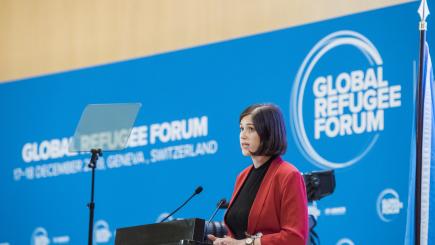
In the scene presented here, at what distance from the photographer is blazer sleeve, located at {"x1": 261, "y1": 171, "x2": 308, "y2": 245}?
10.9ft

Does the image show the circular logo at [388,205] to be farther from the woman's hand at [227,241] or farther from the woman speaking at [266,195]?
the woman's hand at [227,241]

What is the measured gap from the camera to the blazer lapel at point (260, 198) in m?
3.44

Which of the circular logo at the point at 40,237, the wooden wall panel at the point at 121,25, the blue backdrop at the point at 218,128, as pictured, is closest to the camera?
the blue backdrop at the point at 218,128

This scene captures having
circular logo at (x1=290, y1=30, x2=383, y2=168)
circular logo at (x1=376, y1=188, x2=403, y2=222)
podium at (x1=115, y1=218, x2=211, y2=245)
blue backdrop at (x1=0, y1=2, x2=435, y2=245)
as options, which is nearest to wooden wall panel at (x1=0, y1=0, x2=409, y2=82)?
blue backdrop at (x1=0, y1=2, x2=435, y2=245)

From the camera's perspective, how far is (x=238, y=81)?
6242mm

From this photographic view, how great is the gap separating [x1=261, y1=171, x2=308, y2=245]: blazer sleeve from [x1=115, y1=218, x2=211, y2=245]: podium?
1.03ft

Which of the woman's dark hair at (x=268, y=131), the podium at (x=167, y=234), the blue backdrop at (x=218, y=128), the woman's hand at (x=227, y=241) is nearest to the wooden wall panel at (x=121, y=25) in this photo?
the blue backdrop at (x=218, y=128)

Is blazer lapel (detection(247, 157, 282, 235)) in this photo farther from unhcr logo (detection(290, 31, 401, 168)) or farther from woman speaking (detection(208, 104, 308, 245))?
unhcr logo (detection(290, 31, 401, 168))

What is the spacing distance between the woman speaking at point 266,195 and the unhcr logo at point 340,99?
1960 millimetres

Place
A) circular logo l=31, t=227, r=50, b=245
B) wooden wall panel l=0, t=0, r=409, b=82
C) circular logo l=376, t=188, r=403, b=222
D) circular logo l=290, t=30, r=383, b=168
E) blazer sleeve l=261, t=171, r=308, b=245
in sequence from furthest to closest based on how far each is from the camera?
circular logo l=31, t=227, r=50, b=245, wooden wall panel l=0, t=0, r=409, b=82, circular logo l=290, t=30, r=383, b=168, circular logo l=376, t=188, r=403, b=222, blazer sleeve l=261, t=171, r=308, b=245

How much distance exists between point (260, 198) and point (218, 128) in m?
2.87

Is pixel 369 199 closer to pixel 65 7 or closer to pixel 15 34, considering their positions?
pixel 65 7

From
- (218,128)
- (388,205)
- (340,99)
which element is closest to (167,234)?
(388,205)

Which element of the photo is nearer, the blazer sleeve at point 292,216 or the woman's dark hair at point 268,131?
the blazer sleeve at point 292,216
